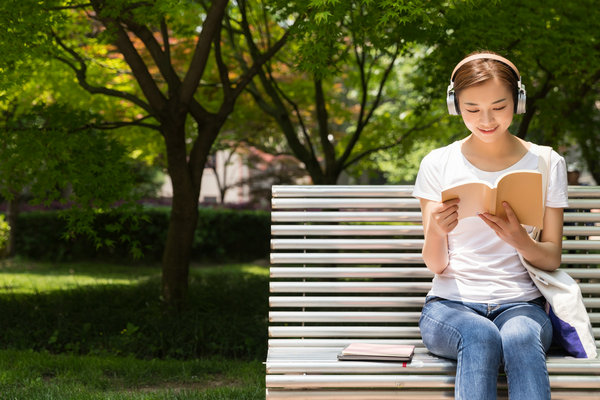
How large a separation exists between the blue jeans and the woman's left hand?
0.92ft

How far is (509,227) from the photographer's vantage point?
2.78m

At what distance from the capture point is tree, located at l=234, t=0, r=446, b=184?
17.3 ft

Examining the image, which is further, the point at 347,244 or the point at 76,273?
the point at 76,273

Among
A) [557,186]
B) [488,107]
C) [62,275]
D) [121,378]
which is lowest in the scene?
[121,378]

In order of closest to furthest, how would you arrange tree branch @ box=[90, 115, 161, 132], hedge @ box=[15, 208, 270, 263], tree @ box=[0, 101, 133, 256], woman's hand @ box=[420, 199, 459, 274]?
woman's hand @ box=[420, 199, 459, 274]
tree @ box=[0, 101, 133, 256]
tree branch @ box=[90, 115, 161, 132]
hedge @ box=[15, 208, 270, 263]

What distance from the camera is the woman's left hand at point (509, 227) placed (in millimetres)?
2740

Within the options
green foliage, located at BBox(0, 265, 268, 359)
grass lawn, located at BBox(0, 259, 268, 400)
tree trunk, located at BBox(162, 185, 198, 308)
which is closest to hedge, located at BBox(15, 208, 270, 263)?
green foliage, located at BBox(0, 265, 268, 359)

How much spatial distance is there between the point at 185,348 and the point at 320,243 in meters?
3.45

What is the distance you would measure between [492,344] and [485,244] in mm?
517

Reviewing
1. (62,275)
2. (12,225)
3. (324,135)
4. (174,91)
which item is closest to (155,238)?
(12,225)

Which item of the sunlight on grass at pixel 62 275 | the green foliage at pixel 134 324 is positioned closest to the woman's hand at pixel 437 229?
the green foliage at pixel 134 324

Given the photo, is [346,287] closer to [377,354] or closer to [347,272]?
[347,272]

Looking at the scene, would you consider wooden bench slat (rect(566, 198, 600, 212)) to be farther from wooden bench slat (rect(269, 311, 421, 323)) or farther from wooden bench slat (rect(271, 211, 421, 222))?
wooden bench slat (rect(269, 311, 421, 323))

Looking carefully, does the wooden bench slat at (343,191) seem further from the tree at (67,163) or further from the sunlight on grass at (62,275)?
the sunlight on grass at (62,275)
